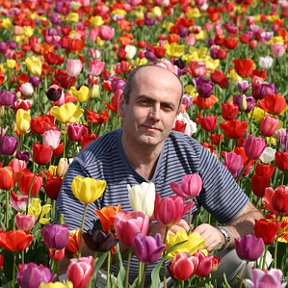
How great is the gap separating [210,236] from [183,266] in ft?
2.23

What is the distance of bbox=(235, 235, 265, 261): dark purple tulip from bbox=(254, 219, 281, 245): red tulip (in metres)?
0.21

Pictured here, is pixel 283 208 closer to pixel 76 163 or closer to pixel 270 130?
pixel 76 163

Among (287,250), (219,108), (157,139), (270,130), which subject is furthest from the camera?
(219,108)

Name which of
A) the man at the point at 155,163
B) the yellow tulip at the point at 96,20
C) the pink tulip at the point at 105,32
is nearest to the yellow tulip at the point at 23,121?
Result: the man at the point at 155,163

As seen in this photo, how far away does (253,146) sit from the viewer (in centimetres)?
366

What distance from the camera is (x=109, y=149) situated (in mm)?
3445

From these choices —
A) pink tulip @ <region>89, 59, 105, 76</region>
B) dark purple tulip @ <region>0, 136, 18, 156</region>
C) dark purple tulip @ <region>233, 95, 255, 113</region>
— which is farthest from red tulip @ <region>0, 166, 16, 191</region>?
pink tulip @ <region>89, 59, 105, 76</region>

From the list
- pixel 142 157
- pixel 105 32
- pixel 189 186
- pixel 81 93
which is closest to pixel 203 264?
pixel 189 186

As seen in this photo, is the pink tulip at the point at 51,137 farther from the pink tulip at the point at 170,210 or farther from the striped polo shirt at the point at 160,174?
the pink tulip at the point at 170,210

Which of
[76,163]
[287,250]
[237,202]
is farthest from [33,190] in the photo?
[287,250]

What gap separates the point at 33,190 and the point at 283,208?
3.43 feet

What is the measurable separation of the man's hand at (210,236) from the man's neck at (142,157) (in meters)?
0.39

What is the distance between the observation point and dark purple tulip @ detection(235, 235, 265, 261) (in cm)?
256

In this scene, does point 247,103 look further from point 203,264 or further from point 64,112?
point 203,264
